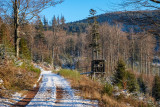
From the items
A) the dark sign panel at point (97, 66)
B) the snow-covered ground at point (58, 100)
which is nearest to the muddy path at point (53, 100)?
the snow-covered ground at point (58, 100)

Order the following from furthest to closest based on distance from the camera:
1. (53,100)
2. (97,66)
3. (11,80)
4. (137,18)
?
(97,66) < (11,80) < (53,100) < (137,18)

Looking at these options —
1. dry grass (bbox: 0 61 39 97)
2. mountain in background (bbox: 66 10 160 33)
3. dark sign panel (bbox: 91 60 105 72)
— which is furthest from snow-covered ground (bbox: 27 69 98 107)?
dark sign panel (bbox: 91 60 105 72)

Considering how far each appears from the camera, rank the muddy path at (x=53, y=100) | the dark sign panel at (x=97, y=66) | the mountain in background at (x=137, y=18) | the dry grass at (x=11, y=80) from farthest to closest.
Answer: the dark sign panel at (x=97, y=66), the dry grass at (x=11, y=80), the muddy path at (x=53, y=100), the mountain in background at (x=137, y=18)

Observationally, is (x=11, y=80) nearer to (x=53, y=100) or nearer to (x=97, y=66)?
(x=53, y=100)

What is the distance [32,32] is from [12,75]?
5.53m

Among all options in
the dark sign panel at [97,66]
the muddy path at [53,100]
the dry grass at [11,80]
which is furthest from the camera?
the dark sign panel at [97,66]

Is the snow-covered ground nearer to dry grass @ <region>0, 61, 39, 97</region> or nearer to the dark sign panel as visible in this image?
dry grass @ <region>0, 61, 39, 97</region>

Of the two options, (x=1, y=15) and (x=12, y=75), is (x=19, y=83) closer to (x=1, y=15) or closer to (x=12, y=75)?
(x=12, y=75)

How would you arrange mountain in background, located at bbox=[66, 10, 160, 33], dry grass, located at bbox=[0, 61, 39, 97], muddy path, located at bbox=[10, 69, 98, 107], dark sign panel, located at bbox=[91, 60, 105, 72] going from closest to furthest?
mountain in background, located at bbox=[66, 10, 160, 33], muddy path, located at bbox=[10, 69, 98, 107], dry grass, located at bbox=[0, 61, 39, 97], dark sign panel, located at bbox=[91, 60, 105, 72]

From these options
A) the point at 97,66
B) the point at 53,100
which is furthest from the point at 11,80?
the point at 97,66

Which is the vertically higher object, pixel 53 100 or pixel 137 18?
pixel 137 18

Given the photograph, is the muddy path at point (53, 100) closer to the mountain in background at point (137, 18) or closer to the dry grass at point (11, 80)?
the dry grass at point (11, 80)

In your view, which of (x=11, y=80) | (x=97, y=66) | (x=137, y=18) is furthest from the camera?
(x=97, y=66)

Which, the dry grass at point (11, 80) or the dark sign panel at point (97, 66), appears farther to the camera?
the dark sign panel at point (97, 66)
